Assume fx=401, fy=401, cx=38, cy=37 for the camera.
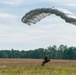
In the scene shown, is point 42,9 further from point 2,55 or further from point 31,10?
point 2,55

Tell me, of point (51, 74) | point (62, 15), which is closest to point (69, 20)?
point (62, 15)

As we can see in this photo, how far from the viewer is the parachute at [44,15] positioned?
23091mm

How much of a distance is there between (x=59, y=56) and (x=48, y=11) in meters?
114

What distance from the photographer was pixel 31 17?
84.1ft

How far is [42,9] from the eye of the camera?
24.6 metres

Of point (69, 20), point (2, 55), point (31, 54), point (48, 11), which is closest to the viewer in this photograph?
point (69, 20)

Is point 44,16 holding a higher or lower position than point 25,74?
higher

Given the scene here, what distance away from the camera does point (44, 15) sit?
25891mm

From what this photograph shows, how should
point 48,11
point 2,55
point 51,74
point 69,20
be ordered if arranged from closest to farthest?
point 51,74 < point 69,20 < point 48,11 < point 2,55

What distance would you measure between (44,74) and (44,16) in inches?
256

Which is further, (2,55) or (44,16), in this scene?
(2,55)

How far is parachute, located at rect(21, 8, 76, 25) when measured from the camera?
23091 mm

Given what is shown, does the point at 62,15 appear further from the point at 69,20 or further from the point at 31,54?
the point at 31,54

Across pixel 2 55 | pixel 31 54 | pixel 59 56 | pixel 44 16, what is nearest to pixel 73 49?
pixel 59 56
